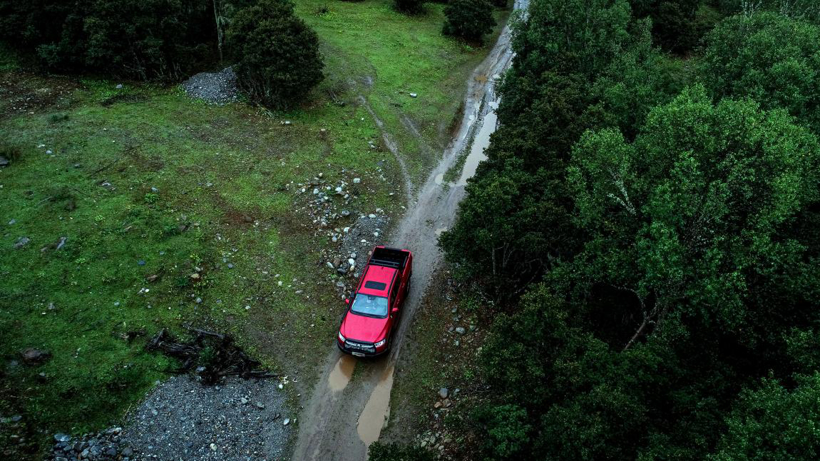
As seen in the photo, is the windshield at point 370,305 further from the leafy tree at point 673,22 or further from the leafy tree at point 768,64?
the leafy tree at point 673,22

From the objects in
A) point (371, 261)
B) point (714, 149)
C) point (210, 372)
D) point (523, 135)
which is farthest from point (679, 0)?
point (210, 372)

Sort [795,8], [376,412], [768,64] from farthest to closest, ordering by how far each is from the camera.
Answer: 1. [795,8]
2. [768,64]
3. [376,412]

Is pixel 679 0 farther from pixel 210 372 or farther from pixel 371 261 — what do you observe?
pixel 210 372

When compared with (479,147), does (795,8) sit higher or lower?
higher

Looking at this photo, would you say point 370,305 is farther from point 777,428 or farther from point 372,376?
point 777,428

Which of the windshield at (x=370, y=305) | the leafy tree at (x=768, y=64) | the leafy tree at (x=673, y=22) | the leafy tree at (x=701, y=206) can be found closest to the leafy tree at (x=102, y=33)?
the windshield at (x=370, y=305)

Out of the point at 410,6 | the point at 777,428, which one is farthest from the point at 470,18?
the point at 777,428
